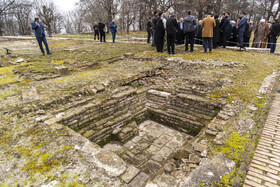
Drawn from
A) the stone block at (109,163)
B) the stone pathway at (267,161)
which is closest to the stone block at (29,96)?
the stone block at (109,163)

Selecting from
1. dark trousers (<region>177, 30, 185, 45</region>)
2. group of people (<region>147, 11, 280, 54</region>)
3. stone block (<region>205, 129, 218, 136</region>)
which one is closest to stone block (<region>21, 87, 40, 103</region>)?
stone block (<region>205, 129, 218, 136</region>)

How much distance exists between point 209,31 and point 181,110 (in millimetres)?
5736

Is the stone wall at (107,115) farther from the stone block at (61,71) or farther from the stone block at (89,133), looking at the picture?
the stone block at (61,71)

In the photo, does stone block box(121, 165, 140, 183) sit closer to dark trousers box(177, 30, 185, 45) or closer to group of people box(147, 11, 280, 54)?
group of people box(147, 11, 280, 54)

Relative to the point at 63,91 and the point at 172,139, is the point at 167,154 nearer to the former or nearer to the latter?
the point at 172,139

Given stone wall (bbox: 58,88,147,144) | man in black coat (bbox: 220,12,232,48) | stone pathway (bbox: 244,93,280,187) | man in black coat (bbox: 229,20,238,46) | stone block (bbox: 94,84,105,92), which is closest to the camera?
stone pathway (bbox: 244,93,280,187)

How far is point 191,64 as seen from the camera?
7430mm

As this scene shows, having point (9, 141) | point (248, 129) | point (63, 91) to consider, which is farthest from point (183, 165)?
point (63, 91)

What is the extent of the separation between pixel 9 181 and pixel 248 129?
4.06 m

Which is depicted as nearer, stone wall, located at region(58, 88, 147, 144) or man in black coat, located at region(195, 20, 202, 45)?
stone wall, located at region(58, 88, 147, 144)

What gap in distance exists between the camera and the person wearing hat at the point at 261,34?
10.4m

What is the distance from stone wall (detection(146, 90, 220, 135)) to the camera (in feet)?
14.8

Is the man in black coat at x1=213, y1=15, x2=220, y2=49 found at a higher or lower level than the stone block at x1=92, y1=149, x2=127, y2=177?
higher

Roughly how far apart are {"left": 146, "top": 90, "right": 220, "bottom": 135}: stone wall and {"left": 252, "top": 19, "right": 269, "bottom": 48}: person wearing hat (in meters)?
9.14
